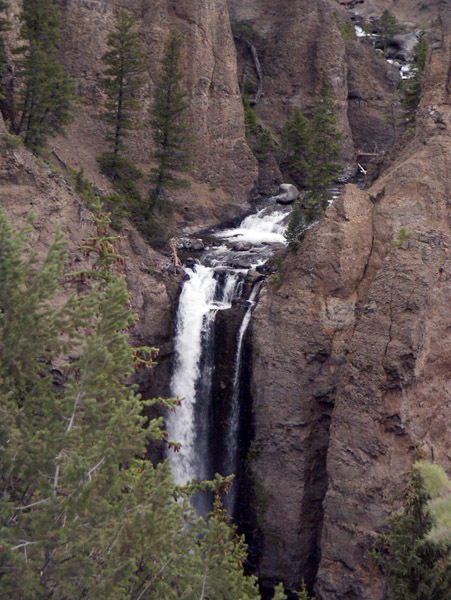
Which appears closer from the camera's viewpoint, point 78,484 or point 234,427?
point 78,484

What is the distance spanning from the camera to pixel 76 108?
3155 centimetres

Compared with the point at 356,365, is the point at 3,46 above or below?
above

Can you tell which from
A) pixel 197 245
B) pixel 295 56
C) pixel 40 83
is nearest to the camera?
pixel 40 83

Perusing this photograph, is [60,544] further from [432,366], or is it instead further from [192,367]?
[192,367]

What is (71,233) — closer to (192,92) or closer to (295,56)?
(192,92)

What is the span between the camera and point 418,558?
16.3 metres

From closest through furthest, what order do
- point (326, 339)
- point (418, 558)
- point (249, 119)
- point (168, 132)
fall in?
point (418, 558) < point (326, 339) < point (168, 132) < point (249, 119)

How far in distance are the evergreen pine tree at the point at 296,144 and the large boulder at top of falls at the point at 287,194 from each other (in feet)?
6.02

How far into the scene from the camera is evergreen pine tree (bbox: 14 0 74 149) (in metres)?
29.8

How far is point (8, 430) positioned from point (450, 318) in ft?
53.5

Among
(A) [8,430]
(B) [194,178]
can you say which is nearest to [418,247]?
(A) [8,430]

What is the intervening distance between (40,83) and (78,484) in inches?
926

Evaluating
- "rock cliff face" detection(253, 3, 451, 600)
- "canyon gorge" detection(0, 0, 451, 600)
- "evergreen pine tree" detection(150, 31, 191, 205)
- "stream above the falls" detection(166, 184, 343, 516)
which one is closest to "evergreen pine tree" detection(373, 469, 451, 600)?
"canyon gorge" detection(0, 0, 451, 600)

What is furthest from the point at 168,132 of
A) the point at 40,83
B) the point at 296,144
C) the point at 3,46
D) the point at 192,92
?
the point at 296,144
